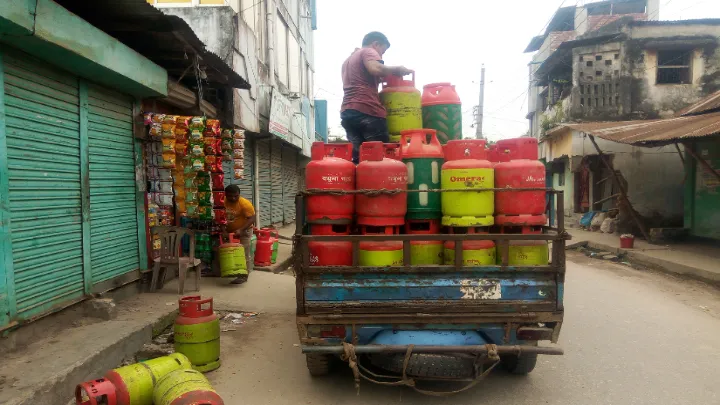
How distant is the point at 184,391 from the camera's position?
304 cm

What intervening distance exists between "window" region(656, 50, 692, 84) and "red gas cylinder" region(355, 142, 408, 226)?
1915cm

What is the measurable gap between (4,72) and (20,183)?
922 millimetres

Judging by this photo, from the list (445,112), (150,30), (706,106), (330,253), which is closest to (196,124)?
(150,30)

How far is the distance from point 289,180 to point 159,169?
1137 centimetres

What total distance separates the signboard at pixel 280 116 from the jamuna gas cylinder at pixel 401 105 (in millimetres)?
7502

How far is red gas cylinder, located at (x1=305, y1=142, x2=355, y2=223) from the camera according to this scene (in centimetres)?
365

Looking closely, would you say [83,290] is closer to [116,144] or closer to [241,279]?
[116,144]

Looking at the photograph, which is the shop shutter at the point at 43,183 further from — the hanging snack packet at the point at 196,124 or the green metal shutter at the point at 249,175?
the green metal shutter at the point at 249,175

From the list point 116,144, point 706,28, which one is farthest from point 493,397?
point 706,28

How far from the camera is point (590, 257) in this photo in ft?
40.0

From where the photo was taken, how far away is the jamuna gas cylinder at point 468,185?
355cm

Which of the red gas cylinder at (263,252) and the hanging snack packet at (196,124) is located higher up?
the hanging snack packet at (196,124)

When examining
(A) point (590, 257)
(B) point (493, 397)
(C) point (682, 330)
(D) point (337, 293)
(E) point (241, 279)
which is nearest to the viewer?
(D) point (337, 293)

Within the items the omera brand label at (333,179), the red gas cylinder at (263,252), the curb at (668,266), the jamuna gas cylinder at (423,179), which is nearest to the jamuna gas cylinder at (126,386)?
the omera brand label at (333,179)
